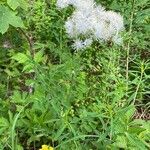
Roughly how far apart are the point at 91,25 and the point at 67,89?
464 mm

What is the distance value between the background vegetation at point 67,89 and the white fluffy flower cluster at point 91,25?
0.09 metres

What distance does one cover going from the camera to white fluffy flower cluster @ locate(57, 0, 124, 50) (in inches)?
131

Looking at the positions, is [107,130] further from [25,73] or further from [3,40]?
[3,40]

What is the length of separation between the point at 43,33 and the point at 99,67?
0.76 metres

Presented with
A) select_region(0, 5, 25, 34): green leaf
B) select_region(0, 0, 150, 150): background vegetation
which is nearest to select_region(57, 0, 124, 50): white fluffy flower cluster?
select_region(0, 0, 150, 150): background vegetation

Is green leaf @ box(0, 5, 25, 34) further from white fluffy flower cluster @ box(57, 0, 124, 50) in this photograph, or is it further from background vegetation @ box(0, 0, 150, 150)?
white fluffy flower cluster @ box(57, 0, 124, 50)

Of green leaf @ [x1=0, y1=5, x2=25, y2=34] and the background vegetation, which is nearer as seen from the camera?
the background vegetation

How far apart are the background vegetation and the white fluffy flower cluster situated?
9cm

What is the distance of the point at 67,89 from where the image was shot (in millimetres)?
3156

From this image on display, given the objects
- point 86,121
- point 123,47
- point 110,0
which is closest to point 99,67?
point 123,47

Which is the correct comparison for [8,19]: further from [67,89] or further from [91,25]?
[67,89]

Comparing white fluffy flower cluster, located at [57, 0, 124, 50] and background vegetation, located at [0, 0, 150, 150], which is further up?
white fluffy flower cluster, located at [57, 0, 124, 50]

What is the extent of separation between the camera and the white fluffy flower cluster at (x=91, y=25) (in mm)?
3338

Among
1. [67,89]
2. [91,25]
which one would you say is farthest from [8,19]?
[67,89]
